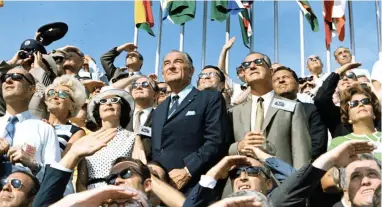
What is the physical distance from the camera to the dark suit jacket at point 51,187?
14.1 ft

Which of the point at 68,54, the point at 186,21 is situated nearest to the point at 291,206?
the point at 68,54

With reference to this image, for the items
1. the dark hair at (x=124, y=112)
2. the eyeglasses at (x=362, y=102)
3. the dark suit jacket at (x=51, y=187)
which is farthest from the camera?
the dark hair at (x=124, y=112)

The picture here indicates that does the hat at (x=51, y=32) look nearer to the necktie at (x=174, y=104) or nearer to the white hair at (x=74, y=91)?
the white hair at (x=74, y=91)

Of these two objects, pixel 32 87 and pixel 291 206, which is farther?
pixel 32 87

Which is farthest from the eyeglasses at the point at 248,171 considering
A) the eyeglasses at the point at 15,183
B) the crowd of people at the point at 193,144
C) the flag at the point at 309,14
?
the flag at the point at 309,14

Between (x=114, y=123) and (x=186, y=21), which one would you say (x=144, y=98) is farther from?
(x=186, y=21)

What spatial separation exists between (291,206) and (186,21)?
1079 centimetres

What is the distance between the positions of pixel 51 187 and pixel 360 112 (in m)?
2.66

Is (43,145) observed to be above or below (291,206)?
above

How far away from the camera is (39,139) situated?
16.4 ft

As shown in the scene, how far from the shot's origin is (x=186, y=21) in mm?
14703

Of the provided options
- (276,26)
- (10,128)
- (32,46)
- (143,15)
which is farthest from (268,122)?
(276,26)

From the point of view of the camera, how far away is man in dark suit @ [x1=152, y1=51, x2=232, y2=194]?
5.24 m

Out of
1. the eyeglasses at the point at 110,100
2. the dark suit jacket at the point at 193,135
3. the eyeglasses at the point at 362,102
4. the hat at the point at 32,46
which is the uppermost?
the hat at the point at 32,46
